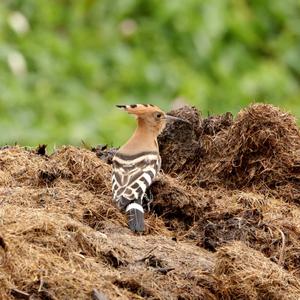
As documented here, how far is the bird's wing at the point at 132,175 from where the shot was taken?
994 centimetres

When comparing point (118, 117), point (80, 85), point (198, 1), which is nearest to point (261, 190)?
point (118, 117)

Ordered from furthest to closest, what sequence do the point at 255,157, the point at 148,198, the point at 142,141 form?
the point at 142,141 → the point at 255,157 → the point at 148,198

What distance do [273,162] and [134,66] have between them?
834cm

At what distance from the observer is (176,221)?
993 cm

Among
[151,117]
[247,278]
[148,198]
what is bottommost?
[247,278]

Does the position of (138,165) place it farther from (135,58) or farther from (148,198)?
(135,58)

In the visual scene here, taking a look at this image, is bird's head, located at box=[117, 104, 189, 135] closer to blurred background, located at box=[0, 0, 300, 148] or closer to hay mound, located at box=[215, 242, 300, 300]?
hay mound, located at box=[215, 242, 300, 300]

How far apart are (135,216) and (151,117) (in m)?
1.67

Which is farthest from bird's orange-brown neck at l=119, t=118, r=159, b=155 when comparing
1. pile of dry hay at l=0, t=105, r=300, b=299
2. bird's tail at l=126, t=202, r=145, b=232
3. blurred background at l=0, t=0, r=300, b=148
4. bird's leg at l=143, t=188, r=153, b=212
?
blurred background at l=0, t=0, r=300, b=148

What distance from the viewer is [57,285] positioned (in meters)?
8.09

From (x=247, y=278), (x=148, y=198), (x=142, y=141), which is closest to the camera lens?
(x=247, y=278)

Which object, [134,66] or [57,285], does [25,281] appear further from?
[134,66]

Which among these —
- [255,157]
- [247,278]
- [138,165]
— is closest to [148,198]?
[138,165]

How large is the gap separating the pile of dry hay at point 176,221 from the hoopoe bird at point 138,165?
0.32 feet
